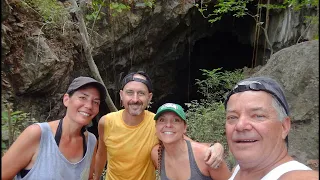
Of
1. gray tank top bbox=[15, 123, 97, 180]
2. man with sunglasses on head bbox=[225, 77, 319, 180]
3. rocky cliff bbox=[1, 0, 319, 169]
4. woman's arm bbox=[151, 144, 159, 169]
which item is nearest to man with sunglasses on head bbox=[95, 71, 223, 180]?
woman's arm bbox=[151, 144, 159, 169]

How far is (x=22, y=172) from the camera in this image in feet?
6.19

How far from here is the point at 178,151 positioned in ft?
7.19

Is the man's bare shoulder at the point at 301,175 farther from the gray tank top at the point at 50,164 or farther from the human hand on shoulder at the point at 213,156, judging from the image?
the gray tank top at the point at 50,164

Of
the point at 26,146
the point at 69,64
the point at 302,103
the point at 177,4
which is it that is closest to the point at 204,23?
the point at 177,4

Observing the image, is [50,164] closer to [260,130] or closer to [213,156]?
[213,156]

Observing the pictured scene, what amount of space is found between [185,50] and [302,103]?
30.9ft

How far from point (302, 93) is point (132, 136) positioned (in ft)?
8.76

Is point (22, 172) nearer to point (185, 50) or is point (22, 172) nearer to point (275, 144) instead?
point (275, 144)

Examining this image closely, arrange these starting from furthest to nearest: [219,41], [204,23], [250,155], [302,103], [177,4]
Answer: [219,41] < [204,23] < [177,4] < [302,103] < [250,155]

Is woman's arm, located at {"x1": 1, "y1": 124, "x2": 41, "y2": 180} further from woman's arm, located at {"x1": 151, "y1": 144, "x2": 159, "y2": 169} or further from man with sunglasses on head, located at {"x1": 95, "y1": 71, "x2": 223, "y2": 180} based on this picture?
woman's arm, located at {"x1": 151, "y1": 144, "x2": 159, "y2": 169}

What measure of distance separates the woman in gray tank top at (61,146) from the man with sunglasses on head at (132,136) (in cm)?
34

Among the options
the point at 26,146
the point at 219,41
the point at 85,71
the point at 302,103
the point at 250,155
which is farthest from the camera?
the point at 219,41

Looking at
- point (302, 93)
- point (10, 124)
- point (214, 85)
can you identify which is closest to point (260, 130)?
point (10, 124)

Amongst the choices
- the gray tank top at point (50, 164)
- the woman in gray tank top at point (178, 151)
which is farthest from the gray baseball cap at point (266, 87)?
the gray tank top at point (50, 164)
